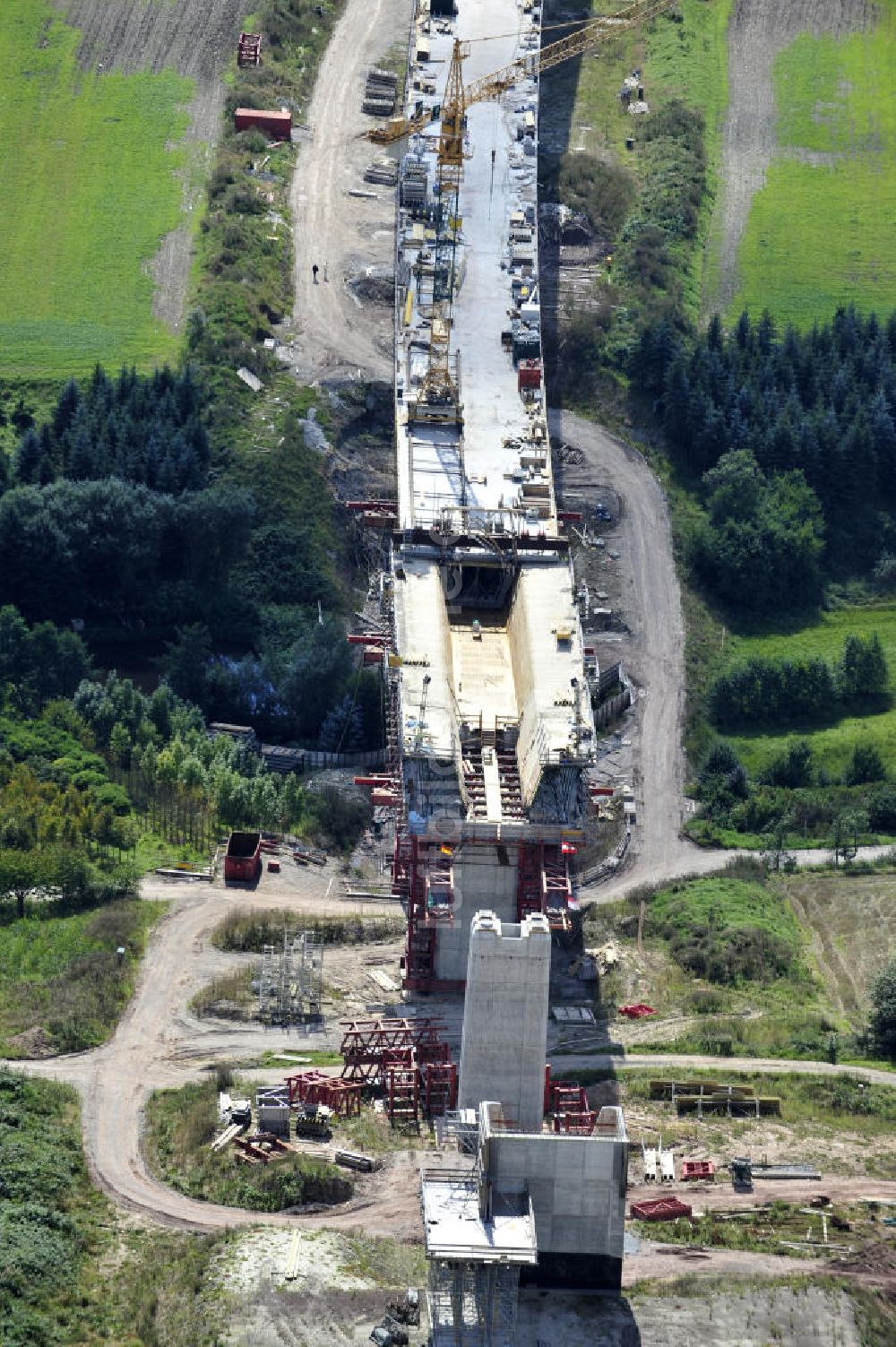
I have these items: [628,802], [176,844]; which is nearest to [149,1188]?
[176,844]

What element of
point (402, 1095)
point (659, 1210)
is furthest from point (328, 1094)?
→ point (659, 1210)

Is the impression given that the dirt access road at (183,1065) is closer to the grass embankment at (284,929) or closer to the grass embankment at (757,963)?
the grass embankment at (284,929)

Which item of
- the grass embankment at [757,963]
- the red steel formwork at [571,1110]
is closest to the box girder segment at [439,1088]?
the red steel formwork at [571,1110]

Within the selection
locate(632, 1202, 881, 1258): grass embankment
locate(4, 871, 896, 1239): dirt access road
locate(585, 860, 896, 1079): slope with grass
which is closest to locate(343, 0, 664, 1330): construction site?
locate(4, 871, 896, 1239): dirt access road

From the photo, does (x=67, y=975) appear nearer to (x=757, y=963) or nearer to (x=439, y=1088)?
(x=439, y=1088)

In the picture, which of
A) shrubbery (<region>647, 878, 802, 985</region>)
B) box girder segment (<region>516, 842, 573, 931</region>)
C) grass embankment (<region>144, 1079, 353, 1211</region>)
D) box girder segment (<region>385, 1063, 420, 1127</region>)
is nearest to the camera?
grass embankment (<region>144, 1079, 353, 1211</region>)

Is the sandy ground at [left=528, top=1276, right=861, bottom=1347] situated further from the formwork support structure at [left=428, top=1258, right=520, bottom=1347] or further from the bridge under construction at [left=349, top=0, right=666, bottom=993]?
the bridge under construction at [left=349, top=0, right=666, bottom=993]

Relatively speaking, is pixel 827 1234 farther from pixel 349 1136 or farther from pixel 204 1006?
pixel 204 1006
